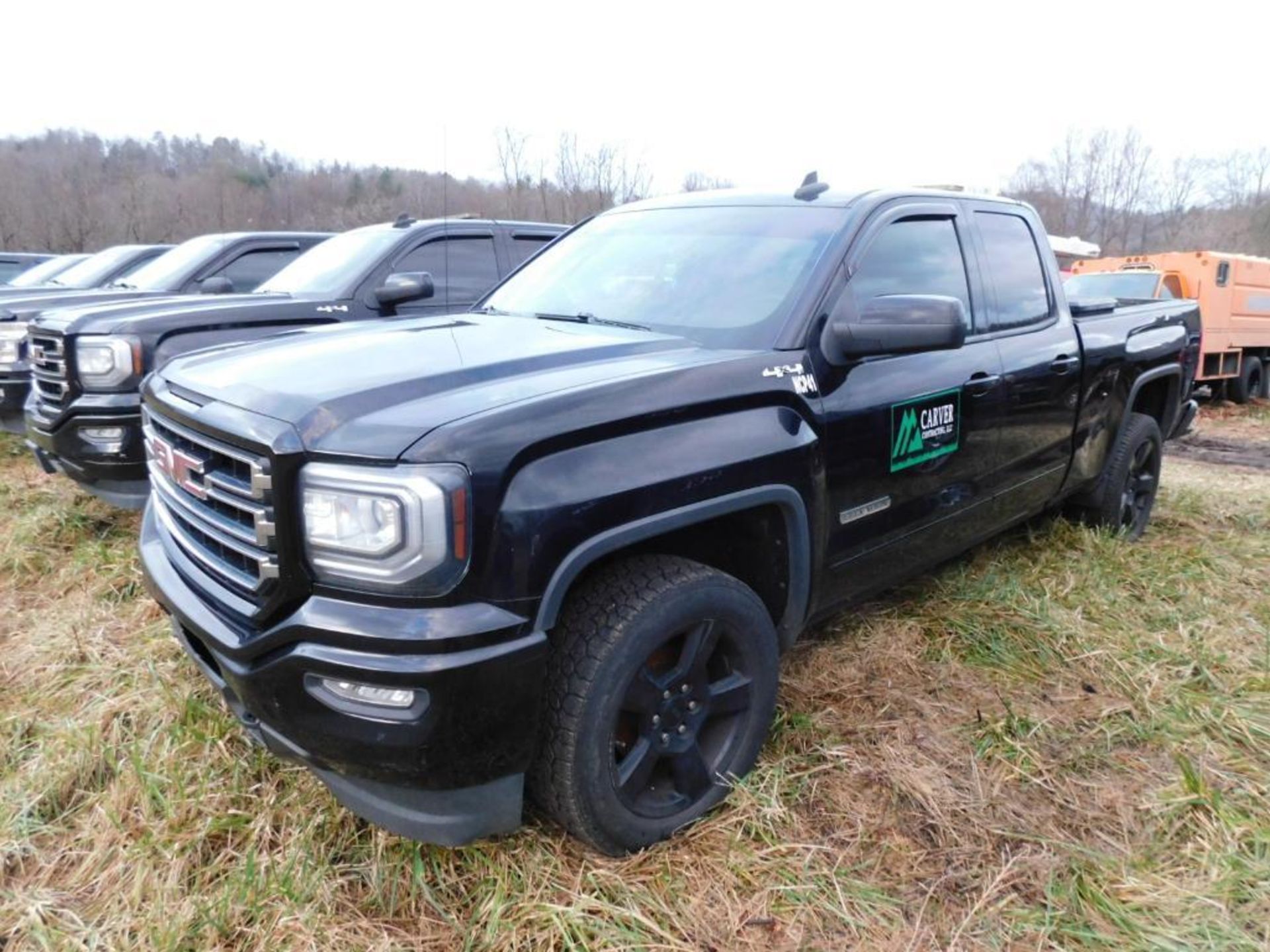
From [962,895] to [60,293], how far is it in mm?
7544

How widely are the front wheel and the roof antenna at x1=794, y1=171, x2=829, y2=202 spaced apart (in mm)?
1555

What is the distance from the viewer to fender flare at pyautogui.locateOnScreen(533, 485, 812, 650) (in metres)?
1.93

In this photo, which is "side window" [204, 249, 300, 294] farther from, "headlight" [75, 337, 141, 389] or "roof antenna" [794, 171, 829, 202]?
"roof antenna" [794, 171, 829, 202]

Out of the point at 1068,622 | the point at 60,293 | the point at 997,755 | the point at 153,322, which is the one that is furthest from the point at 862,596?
the point at 60,293

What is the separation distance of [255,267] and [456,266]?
7.59 feet

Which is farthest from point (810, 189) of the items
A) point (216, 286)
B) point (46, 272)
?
point (46, 272)

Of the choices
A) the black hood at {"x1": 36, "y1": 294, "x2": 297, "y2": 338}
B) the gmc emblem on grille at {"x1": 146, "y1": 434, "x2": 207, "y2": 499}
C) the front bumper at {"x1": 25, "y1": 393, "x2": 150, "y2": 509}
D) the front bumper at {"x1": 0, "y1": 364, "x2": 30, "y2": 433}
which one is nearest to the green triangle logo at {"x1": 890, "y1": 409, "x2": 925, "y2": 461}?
the gmc emblem on grille at {"x1": 146, "y1": 434, "x2": 207, "y2": 499}

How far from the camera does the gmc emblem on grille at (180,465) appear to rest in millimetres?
2193

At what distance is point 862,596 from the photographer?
312 centimetres

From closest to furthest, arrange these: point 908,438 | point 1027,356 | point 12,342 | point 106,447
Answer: point 908,438, point 1027,356, point 106,447, point 12,342

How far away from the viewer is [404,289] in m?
4.44

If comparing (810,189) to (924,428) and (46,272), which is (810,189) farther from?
(46,272)

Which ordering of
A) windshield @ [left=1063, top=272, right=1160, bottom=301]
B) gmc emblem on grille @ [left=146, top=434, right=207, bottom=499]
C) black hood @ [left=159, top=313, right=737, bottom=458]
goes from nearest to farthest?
black hood @ [left=159, top=313, right=737, bottom=458]
gmc emblem on grille @ [left=146, top=434, right=207, bottom=499]
windshield @ [left=1063, top=272, right=1160, bottom=301]

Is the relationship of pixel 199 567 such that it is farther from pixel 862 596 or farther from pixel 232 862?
pixel 862 596
